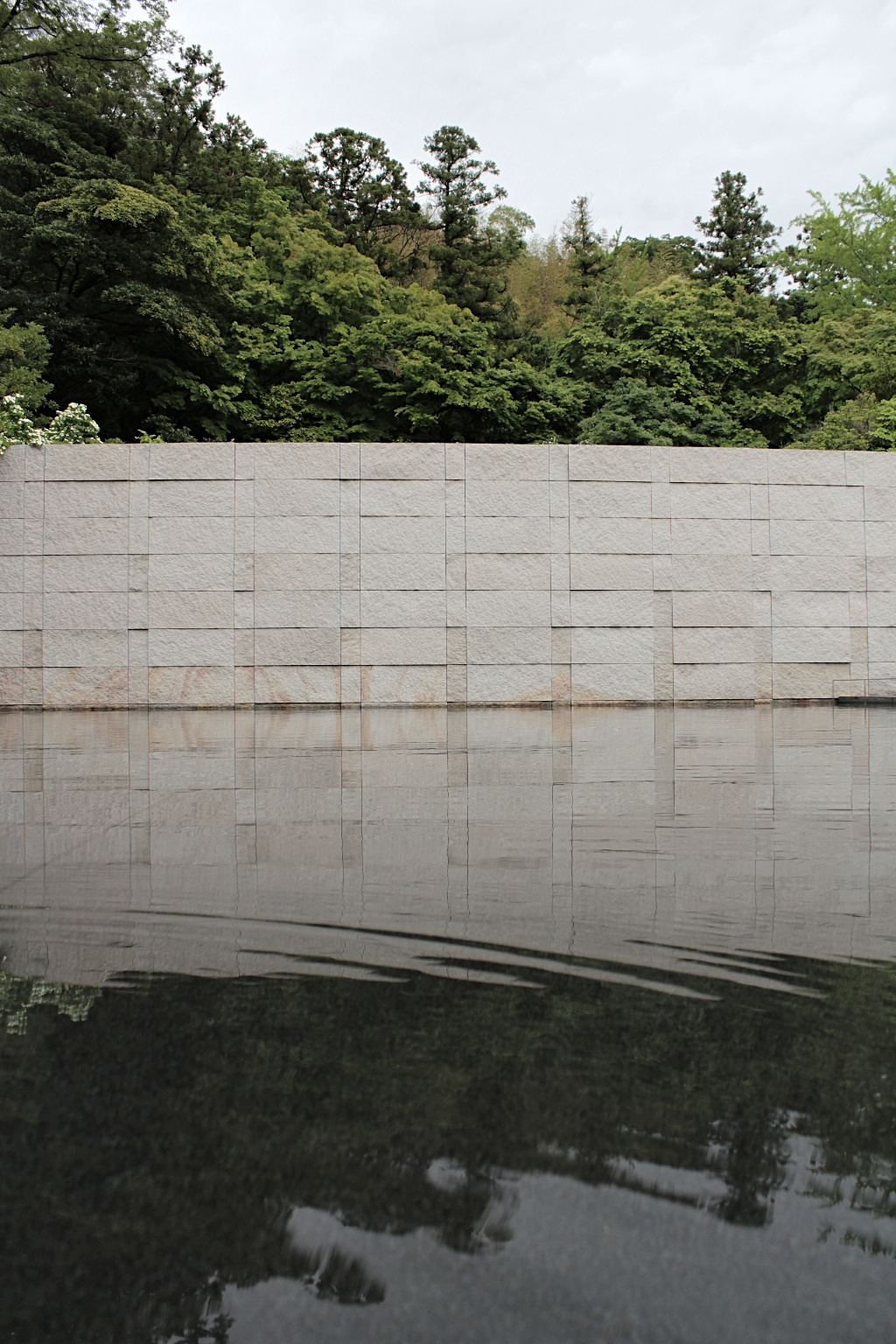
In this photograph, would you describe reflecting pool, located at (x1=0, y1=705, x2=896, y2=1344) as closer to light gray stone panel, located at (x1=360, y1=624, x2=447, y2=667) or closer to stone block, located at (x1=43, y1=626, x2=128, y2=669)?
light gray stone panel, located at (x1=360, y1=624, x2=447, y2=667)

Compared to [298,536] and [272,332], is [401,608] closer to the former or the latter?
[298,536]

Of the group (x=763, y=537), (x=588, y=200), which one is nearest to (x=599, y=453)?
(x=763, y=537)

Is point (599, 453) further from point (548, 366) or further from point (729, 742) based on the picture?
point (548, 366)

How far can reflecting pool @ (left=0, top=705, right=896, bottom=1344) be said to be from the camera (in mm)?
1273

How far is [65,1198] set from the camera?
146cm

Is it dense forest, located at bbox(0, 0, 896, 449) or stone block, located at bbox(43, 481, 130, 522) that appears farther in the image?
dense forest, located at bbox(0, 0, 896, 449)

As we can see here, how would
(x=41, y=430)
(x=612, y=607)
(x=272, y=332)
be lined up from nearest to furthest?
(x=612, y=607)
(x=41, y=430)
(x=272, y=332)

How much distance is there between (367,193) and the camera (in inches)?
1491

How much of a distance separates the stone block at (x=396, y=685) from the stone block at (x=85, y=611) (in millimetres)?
3313

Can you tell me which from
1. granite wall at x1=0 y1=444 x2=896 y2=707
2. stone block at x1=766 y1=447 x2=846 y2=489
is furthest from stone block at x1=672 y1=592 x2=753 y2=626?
stone block at x1=766 y1=447 x2=846 y2=489

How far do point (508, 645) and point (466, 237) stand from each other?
27.0 metres

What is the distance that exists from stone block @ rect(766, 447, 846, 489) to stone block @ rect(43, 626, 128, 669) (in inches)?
361

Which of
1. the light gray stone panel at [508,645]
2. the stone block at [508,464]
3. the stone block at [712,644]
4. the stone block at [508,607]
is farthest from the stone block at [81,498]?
the stone block at [712,644]

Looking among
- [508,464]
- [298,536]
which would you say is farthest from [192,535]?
[508,464]
